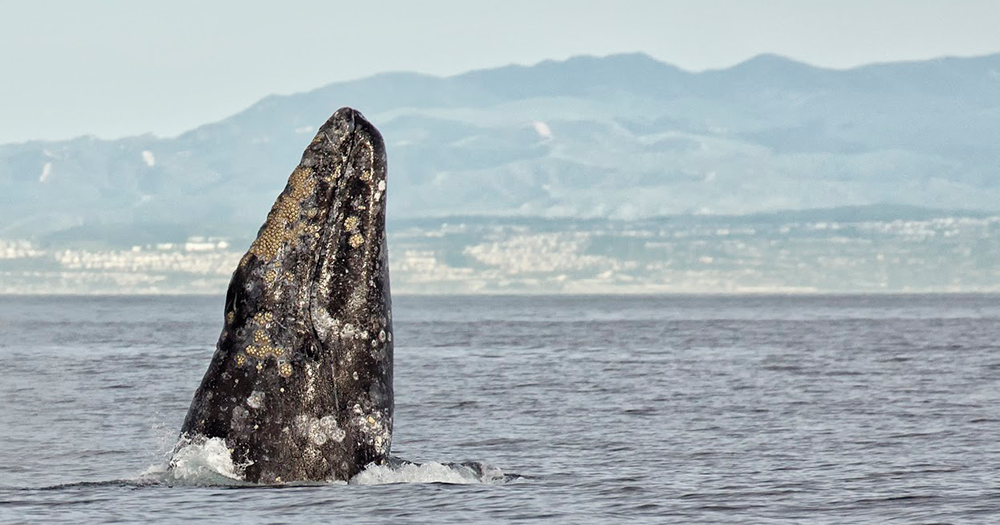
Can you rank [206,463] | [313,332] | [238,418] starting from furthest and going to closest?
[206,463] < [313,332] < [238,418]

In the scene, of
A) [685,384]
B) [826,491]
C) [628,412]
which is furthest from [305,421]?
[685,384]

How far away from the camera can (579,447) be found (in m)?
20.5

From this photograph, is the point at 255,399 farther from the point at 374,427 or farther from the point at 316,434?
the point at 374,427

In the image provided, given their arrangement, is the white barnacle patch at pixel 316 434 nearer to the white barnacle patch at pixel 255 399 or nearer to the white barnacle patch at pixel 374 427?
the white barnacle patch at pixel 374 427

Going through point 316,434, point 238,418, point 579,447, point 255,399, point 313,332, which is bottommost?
point 579,447

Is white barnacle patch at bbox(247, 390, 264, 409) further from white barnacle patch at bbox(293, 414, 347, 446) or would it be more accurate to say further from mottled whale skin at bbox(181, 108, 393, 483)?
white barnacle patch at bbox(293, 414, 347, 446)

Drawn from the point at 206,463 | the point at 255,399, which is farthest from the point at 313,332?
the point at 206,463

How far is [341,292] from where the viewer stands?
13117 mm

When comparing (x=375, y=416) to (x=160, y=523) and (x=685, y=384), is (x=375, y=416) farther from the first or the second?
(x=685, y=384)

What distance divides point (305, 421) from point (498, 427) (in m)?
10.5

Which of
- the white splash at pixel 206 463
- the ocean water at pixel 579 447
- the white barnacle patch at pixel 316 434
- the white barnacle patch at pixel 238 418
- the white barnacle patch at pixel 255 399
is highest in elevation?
the white barnacle patch at pixel 255 399

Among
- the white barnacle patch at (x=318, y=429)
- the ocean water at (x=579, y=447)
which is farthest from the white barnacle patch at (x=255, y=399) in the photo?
the ocean water at (x=579, y=447)

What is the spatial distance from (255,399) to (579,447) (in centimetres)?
823

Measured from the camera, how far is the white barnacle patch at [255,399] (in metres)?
13.0
